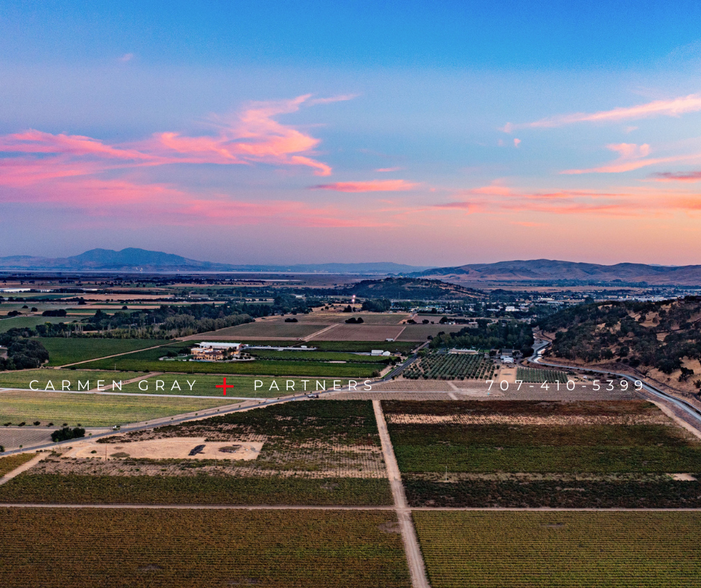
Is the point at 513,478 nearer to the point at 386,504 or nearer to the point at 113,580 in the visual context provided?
the point at 386,504

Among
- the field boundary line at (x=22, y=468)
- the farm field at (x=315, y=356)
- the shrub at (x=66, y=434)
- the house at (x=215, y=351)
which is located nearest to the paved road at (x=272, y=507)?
the field boundary line at (x=22, y=468)

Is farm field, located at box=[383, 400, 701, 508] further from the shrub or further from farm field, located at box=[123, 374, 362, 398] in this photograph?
the shrub

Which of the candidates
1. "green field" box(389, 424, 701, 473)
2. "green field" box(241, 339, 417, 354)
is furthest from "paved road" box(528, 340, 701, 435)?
"green field" box(241, 339, 417, 354)

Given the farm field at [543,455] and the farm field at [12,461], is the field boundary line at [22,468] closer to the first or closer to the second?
the farm field at [12,461]

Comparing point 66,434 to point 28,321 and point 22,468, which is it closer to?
point 22,468

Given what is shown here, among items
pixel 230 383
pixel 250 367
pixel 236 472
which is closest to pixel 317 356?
pixel 250 367

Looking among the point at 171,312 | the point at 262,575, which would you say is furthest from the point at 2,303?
the point at 262,575

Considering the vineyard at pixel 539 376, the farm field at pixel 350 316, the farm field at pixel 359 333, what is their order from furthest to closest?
the farm field at pixel 350 316
the farm field at pixel 359 333
the vineyard at pixel 539 376
